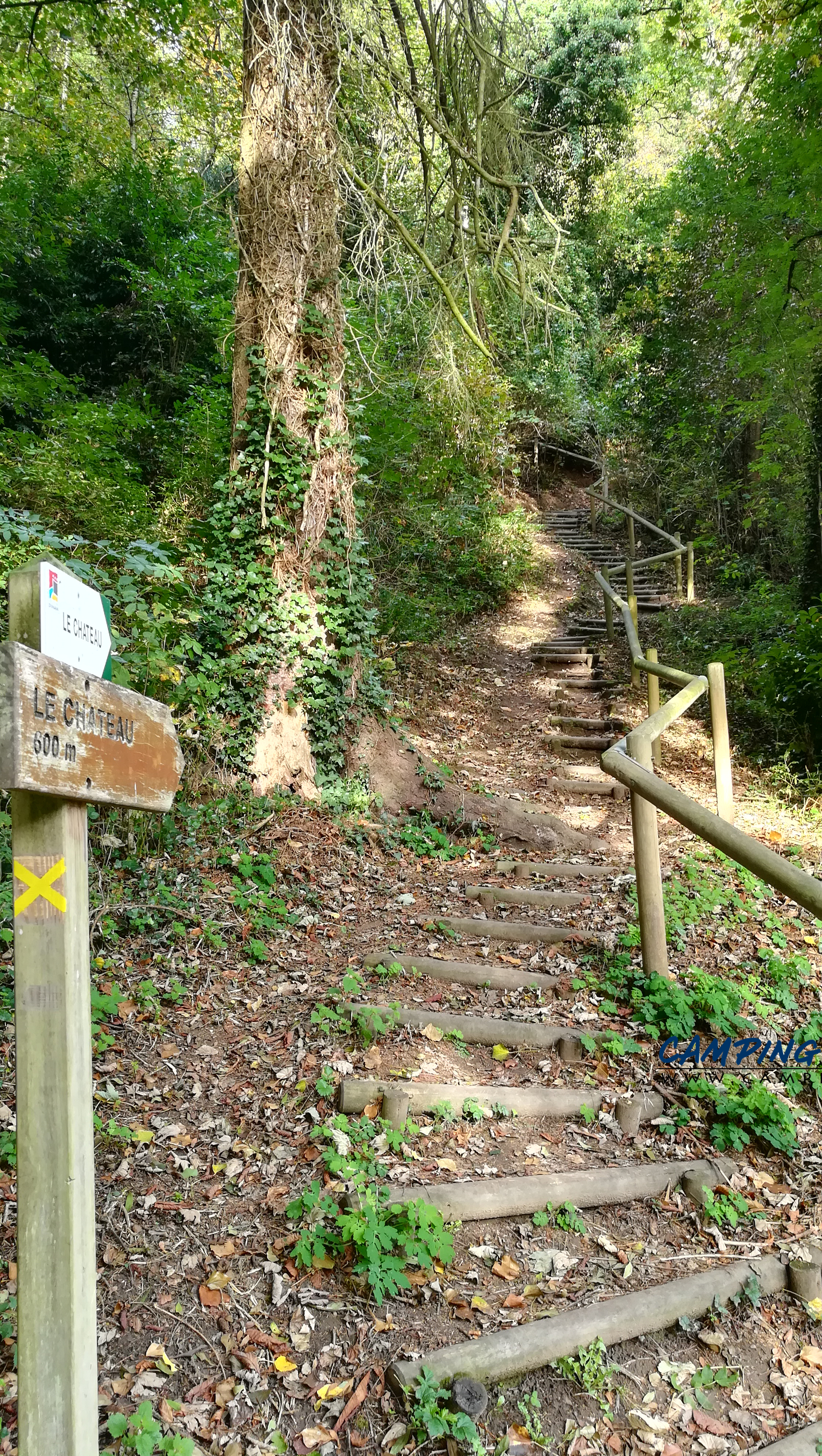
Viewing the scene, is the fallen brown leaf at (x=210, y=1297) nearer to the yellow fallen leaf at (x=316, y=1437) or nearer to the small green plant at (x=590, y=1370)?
the yellow fallen leaf at (x=316, y=1437)

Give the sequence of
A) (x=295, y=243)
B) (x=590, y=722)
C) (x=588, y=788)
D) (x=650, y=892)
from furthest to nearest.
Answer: (x=590, y=722)
(x=588, y=788)
(x=295, y=243)
(x=650, y=892)

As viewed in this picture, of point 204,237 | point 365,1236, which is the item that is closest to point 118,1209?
point 365,1236

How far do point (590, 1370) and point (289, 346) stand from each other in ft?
19.1

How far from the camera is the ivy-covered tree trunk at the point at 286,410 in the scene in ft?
18.1

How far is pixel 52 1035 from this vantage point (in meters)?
1.37

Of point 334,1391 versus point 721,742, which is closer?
point 334,1391

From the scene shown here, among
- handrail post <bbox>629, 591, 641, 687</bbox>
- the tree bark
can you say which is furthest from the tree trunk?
handrail post <bbox>629, 591, 641, 687</bbox>

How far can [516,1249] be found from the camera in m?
2.54

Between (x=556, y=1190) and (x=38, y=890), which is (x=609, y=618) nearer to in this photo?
(x=556, y=1190)

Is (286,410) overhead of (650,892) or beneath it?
overhead

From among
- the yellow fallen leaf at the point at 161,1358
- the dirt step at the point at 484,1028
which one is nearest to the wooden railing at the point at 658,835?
the dirt step at the point at 484,1028

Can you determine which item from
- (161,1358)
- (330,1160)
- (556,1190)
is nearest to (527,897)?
(556,1190)

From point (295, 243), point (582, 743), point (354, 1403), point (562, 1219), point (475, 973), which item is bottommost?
point (354, 1403)

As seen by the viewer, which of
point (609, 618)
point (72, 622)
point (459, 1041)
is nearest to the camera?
point (72, 622)
